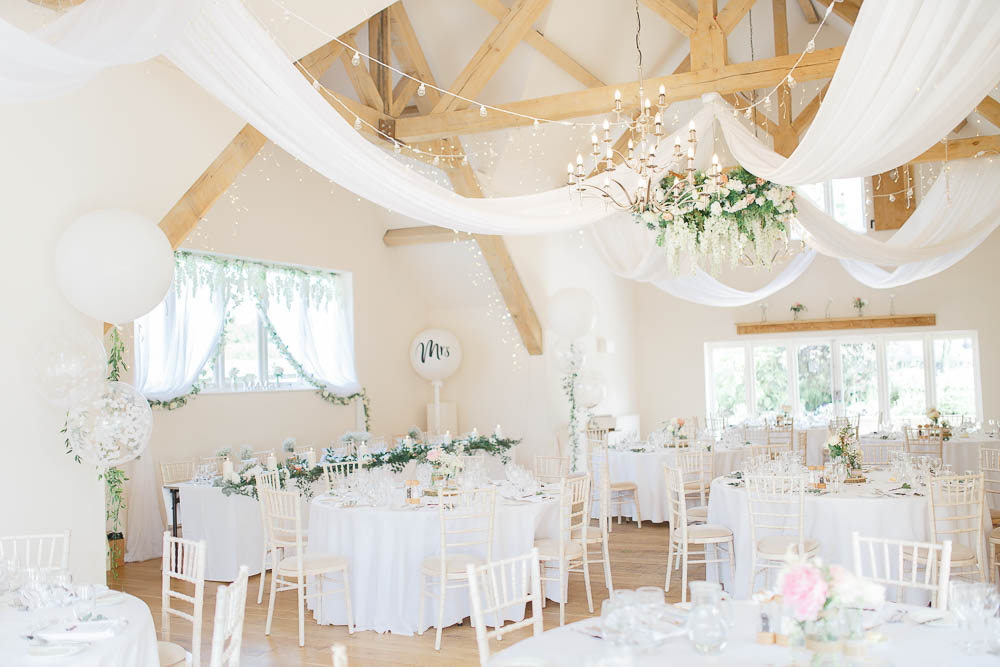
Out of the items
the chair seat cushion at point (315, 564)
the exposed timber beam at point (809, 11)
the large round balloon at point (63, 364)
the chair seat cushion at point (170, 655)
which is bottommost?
the chair seat cushion at point (170, 655)

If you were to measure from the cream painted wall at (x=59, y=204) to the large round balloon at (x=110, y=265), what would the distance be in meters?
0.21

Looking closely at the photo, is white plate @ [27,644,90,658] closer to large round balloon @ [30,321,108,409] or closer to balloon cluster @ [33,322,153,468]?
balloon cluster @ [33,322,153,468]

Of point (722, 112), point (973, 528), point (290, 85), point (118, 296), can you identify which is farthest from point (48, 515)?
point (973, 528)

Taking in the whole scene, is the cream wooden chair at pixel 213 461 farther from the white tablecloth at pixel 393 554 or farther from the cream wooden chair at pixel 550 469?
the cream wooden chair at pixel 550 469

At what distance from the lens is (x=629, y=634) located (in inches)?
104

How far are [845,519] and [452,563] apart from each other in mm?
2626

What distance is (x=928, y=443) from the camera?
9.57 metres

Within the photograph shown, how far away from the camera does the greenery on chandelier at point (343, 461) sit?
280 inches

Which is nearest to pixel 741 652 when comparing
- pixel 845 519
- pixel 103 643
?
pixel 103 643

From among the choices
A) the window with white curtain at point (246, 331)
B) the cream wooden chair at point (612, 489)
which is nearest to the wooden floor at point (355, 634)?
the cream wooden chair at point (612, 489)

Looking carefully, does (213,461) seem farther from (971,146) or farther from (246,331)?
(971,146)

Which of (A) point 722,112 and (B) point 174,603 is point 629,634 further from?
(B) point 174,603

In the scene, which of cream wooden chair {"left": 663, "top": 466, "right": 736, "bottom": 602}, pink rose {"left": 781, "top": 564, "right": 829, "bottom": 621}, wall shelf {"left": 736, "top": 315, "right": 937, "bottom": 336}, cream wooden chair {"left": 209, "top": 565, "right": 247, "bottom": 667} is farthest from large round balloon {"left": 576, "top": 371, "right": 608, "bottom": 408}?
pink rose {"left": 781, "top": 564, "right": 829, "bottom": 621}

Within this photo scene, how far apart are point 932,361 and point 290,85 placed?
1212 centimetres
